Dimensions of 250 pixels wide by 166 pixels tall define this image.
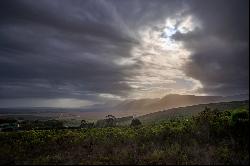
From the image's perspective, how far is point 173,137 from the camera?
21625mm

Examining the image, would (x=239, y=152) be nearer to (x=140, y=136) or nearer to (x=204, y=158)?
(x=204, y=158)

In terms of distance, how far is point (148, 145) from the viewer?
19469 mm

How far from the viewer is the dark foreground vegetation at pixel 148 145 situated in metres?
15.8

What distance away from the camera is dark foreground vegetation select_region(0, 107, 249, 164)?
15844 millimetres

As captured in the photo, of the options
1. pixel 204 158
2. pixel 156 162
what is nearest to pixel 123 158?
pixel 156 162

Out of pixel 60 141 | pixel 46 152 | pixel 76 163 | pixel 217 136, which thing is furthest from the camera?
pixel 60 141

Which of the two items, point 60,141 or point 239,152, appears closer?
point 239,152

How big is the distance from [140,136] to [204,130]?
174 inches

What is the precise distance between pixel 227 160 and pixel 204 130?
5985mm

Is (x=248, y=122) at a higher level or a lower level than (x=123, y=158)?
higher

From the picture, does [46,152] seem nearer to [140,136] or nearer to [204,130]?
[140,136]

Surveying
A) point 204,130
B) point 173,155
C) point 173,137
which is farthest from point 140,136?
point 173,155

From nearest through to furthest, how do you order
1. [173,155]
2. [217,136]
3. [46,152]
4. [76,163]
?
[76,163] < [173,155] < [46,152] < [217,136]

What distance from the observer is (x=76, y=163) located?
15070mm
